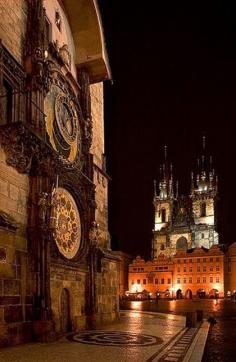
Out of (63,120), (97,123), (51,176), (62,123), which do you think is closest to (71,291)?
(51,176)

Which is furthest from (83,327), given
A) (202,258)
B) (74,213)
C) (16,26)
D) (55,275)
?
(202,258)

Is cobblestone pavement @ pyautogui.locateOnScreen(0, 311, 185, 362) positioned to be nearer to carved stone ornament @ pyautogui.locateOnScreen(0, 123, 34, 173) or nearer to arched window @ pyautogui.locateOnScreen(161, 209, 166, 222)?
carved stone ornament @ pyautogui.locateOnScreen(0, 123, 34, 173)

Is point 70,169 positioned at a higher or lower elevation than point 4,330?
higher

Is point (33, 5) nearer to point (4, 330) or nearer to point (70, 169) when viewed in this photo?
point (70, 169)

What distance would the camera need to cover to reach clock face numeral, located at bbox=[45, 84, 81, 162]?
643 inches

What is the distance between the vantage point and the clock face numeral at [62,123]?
1634cm

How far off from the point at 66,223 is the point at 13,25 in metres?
7.36

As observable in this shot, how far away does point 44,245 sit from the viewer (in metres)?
13.8

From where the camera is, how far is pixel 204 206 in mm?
119250

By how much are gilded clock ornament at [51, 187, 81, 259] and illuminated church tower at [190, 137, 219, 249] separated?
97107mm

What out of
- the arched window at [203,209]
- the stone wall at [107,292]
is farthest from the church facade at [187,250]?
the stone wall at [107,292]

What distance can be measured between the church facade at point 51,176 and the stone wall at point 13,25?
4 cm

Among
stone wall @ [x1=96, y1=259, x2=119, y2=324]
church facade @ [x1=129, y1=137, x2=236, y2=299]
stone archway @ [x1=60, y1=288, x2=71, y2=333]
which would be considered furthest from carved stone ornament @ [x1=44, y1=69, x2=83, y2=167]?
church facade @ [x1=129, y1=137, x2=236, y2=299]

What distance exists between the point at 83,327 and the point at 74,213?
→ 4.48 metres
